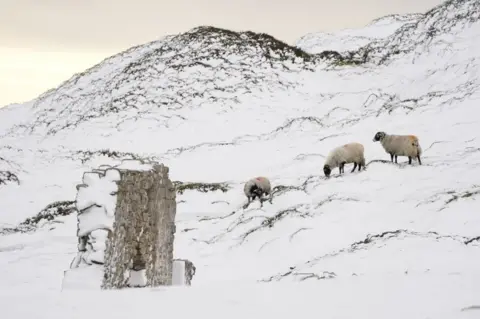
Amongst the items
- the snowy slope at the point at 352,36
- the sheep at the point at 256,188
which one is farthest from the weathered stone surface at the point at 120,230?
the snowy slope at the point at 352,36

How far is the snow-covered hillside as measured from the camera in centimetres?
485

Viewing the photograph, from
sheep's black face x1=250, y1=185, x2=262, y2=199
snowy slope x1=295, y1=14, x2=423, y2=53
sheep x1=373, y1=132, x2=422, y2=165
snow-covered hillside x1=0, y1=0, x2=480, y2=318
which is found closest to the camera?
snow-covered hillside x1=0, y1=0, x2=480, y2=318

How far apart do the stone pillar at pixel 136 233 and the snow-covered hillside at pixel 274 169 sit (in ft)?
1.37

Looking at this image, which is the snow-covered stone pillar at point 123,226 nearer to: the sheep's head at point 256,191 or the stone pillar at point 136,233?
the stone pillar at point 136,233

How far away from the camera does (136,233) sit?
493cm

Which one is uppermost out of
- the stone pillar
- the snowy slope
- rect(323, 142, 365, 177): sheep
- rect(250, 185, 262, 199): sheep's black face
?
the snowy slope

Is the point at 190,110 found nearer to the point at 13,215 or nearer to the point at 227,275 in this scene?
the point at 13,215

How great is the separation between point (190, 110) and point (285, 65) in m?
12.4

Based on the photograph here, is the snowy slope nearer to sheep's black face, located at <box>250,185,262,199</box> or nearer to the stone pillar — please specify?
sheep's black face, located at <box>250,185,262,199</box>

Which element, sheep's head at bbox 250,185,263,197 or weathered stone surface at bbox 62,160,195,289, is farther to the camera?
sheep's head at bbox 250,185,263,197

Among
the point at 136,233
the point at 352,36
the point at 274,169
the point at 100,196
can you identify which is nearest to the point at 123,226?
the point at 136,233

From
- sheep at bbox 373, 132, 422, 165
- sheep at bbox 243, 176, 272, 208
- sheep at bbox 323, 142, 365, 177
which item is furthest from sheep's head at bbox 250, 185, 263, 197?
sheep at bbox 373, 132, 422, 165

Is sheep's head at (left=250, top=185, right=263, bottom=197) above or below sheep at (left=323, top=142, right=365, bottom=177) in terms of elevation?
below

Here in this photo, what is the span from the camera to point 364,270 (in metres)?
8.54
